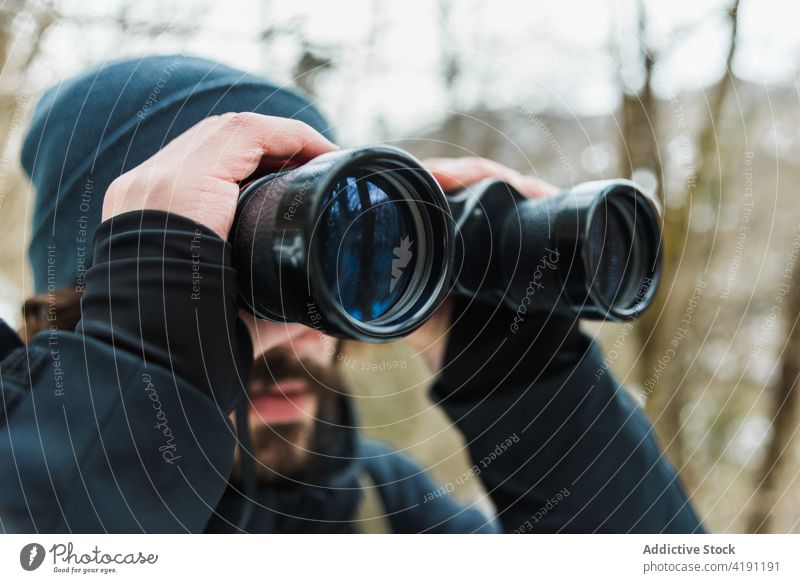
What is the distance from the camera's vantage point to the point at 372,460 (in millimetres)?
705

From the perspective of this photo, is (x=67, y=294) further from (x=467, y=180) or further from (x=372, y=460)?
(x=372, y=460)

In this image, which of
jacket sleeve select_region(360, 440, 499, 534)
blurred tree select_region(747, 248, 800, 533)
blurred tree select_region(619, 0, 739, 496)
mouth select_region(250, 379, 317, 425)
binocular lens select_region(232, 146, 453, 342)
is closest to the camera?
binocular lens select_region(232, 146, 453, 342)

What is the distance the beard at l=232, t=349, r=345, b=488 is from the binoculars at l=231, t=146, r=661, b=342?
180mm

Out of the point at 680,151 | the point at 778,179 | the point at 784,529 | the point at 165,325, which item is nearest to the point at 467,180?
the point at 165,325

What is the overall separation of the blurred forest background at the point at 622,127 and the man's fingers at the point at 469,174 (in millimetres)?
109

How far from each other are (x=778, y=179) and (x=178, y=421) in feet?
2.90

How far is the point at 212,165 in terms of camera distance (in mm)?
347

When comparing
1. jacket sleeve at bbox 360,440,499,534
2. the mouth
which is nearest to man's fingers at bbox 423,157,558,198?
the mouth

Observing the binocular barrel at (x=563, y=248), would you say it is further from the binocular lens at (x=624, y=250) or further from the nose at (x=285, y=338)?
the nose at (x=285, y=338)

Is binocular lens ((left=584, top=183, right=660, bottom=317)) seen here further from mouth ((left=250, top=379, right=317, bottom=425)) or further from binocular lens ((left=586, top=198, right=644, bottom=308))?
mouth ((left=250, top=379, right=317, bottom=425))

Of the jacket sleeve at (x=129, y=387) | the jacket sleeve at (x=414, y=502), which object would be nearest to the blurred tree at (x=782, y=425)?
the jacket sleeve at (x=414, y=502)

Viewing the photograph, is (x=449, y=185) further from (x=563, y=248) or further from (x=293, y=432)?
(x=293, y=432)

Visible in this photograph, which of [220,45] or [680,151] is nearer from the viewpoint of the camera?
[220,45]

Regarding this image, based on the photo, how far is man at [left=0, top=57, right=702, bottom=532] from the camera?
33cm
